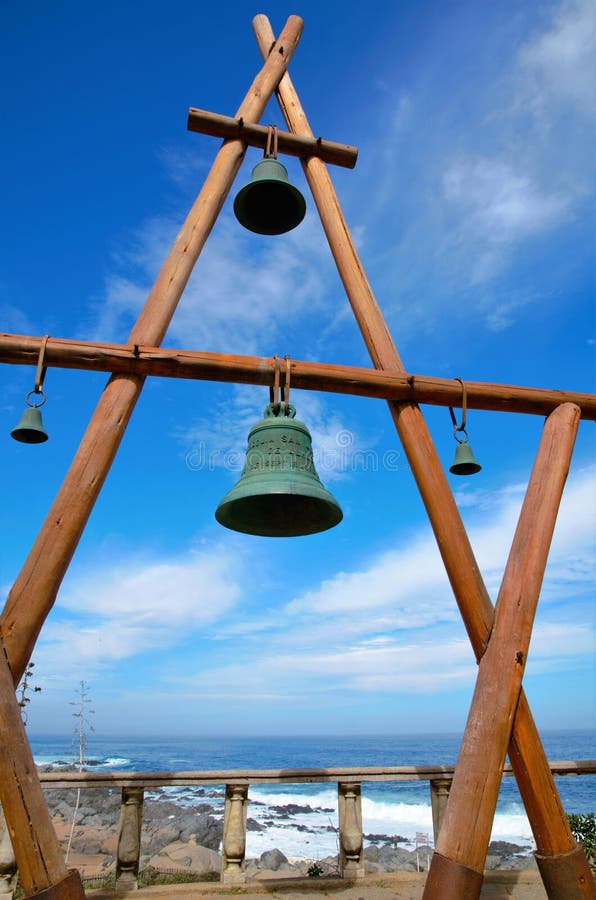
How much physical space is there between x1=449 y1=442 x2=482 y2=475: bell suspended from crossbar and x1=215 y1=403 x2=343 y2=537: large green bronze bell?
1137mm

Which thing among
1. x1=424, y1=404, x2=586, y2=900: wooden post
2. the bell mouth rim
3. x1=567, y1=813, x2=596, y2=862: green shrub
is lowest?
x1=567, y1=813, x2=596, y2=862: green shrub

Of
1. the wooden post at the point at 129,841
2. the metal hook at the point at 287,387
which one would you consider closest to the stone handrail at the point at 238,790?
the wooden post at the point at 129,841

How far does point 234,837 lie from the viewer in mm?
5211

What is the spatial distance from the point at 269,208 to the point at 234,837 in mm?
5850

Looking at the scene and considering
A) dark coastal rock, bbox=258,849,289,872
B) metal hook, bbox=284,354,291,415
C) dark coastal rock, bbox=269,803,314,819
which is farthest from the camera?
dark coastal rock, bbox=269,803,314,819

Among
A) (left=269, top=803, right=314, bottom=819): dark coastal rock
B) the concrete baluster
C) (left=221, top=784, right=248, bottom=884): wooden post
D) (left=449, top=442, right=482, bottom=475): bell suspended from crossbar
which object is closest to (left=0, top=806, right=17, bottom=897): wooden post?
(left=221, top=784, right=248, bottom=884): wooden post

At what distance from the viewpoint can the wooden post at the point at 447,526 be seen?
297 cm

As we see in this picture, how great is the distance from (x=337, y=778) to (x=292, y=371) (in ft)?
13.6

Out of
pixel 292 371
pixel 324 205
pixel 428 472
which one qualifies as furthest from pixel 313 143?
pixel 428 472

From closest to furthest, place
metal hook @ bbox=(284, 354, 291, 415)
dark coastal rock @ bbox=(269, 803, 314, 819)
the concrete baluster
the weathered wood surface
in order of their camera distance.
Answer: metal hook @ bbox=(284, 354, 291, 415)
the weathered wood surface
the concrete baluster
dark coastal rock @ bbox=(269, 803, 314, 819)

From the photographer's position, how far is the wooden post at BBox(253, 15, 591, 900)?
297 centimetres

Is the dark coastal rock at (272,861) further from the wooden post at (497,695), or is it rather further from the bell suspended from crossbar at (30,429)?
the bell suspended from crossbar at (30,429)

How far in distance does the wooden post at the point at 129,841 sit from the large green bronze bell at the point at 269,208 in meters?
5.34

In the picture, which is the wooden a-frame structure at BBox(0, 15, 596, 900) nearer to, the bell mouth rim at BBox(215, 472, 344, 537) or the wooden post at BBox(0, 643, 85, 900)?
the wooden post at BBox(0, 643, 85, 900)
